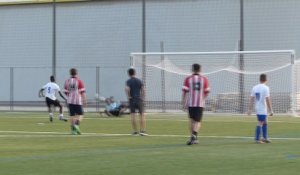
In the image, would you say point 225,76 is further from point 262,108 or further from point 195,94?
point 195,94

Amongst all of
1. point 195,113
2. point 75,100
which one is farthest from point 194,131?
point 75,100

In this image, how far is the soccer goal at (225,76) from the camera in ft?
124

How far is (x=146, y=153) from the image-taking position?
16562 millimetres

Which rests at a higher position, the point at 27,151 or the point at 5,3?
the point at 5,3

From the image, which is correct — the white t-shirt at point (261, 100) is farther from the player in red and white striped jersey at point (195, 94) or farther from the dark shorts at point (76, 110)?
the dark shorts at point (76, 110)

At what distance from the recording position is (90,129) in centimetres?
2655

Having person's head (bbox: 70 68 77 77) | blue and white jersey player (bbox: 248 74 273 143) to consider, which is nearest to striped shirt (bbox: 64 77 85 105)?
person's head (bbox: 70 68 77 77)

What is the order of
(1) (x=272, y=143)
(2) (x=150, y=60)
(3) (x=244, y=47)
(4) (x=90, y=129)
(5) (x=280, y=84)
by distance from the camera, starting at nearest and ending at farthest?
(1) (x=272, y=143) < (4) (x=90, y=129) < (5) (x=280, y=84) < (2) (x=150, y=60) < (3) (x=244, y=47)

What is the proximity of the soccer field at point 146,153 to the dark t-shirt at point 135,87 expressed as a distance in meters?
1.25

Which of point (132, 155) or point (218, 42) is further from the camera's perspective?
point (218, 42)

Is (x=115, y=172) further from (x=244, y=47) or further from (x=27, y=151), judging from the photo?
(x=244, y=47)

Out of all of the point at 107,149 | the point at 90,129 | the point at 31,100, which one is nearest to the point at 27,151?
the point at 107,149

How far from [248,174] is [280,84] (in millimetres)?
26154

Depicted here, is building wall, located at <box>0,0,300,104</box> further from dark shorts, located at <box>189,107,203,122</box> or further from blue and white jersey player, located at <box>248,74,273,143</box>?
dark shorts, located at <box>189,107,203,122</box>
